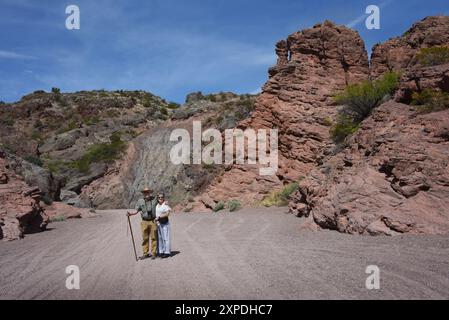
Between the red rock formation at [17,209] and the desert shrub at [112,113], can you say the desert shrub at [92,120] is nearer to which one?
the desert shrub at [112,113]

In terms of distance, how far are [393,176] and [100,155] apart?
3506cm

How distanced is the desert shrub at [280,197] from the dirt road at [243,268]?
736 cm

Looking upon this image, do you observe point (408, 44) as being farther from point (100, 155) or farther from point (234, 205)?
point (100, 155)

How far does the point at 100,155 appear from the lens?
41781mm

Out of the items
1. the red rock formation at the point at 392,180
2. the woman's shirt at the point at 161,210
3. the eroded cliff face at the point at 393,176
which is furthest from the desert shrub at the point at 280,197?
the woman's shirt at the point at 161,210

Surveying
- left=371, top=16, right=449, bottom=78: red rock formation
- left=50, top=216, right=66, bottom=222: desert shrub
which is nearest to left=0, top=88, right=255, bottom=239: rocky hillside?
left=50, top=216, right=66, bottom=222: desert shrub

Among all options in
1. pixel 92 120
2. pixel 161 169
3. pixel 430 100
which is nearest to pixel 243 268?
pixel 430 100

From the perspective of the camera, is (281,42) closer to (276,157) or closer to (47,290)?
(276,157)

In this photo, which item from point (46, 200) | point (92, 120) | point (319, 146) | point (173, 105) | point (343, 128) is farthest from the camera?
point (173, 105)

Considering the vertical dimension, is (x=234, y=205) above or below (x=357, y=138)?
below

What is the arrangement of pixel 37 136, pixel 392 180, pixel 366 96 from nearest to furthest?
pixel 392 180
pixel 366 96
pixel 37 136

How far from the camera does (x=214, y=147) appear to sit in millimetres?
28859
